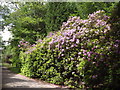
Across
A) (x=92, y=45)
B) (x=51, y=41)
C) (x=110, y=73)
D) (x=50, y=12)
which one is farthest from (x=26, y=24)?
(x=110, y=73)

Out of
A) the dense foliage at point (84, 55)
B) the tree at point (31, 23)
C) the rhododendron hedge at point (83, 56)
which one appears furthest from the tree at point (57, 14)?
the rhododendron hedge at point (83, 56)

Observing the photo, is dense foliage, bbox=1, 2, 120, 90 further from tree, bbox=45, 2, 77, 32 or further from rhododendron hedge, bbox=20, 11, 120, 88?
tree, bbox=45, 2, 77, 32

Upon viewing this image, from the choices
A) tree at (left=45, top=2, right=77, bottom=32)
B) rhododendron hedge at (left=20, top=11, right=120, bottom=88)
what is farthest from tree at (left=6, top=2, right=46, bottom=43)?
rhododendron hedge at (left=20, top=11, right=120, bottom=88)

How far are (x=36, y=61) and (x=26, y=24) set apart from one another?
6.71 m

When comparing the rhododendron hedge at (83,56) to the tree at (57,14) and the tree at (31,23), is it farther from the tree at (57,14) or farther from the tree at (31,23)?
the tree at (31,23)

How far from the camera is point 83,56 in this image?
5.40m

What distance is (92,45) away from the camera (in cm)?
512

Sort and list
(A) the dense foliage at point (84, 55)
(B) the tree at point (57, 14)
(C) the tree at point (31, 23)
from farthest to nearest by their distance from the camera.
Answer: (C) the tree at point (31, 23)
(B) the tree at point (57, 14)
(A) the dense foliage at point (84, 55)

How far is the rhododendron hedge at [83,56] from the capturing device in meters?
4.71

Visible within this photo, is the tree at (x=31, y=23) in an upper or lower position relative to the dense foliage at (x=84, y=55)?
upper

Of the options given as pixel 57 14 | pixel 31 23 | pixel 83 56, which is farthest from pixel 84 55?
pixel 31 23

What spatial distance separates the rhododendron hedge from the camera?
4707 millimetres

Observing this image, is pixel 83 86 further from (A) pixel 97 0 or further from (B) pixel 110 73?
(A) pixel 97 0

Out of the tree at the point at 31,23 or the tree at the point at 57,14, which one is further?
the tree at the point at 31,23
